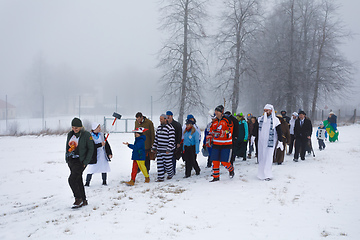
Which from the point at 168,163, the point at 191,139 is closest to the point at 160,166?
the point at 168,163

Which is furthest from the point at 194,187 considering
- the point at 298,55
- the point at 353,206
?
the point at 298,55

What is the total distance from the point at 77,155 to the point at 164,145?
2.92 metres

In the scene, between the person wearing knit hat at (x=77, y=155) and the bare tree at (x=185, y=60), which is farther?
the bare tree at (x=185, y=60)

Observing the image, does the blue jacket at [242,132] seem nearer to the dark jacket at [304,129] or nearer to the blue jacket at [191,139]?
the dark jacket at [304,129]

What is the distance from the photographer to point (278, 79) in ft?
91.4

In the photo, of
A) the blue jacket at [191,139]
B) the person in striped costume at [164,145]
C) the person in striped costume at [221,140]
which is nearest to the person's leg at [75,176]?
the person in striped costume at [164,145]

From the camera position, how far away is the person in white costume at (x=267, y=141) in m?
7.90

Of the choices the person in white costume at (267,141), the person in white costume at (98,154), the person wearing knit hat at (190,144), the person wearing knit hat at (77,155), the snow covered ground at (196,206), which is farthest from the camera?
the person wearing knit hat at (190,144)

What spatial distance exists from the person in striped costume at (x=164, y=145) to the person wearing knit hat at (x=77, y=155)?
2.60 m

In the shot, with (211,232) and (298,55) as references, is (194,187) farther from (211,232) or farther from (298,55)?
(298,55)

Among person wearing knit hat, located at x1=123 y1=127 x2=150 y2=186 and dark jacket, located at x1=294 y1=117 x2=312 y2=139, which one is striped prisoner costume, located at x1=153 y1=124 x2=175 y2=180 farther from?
dark jacket, located at x1=294 y1=117 x2=312 y2=139

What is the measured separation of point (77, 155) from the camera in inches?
242

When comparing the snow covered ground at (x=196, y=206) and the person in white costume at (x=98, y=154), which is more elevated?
the person in white costume at (x=98, y=154)

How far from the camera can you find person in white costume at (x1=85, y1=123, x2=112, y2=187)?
8.04 m
